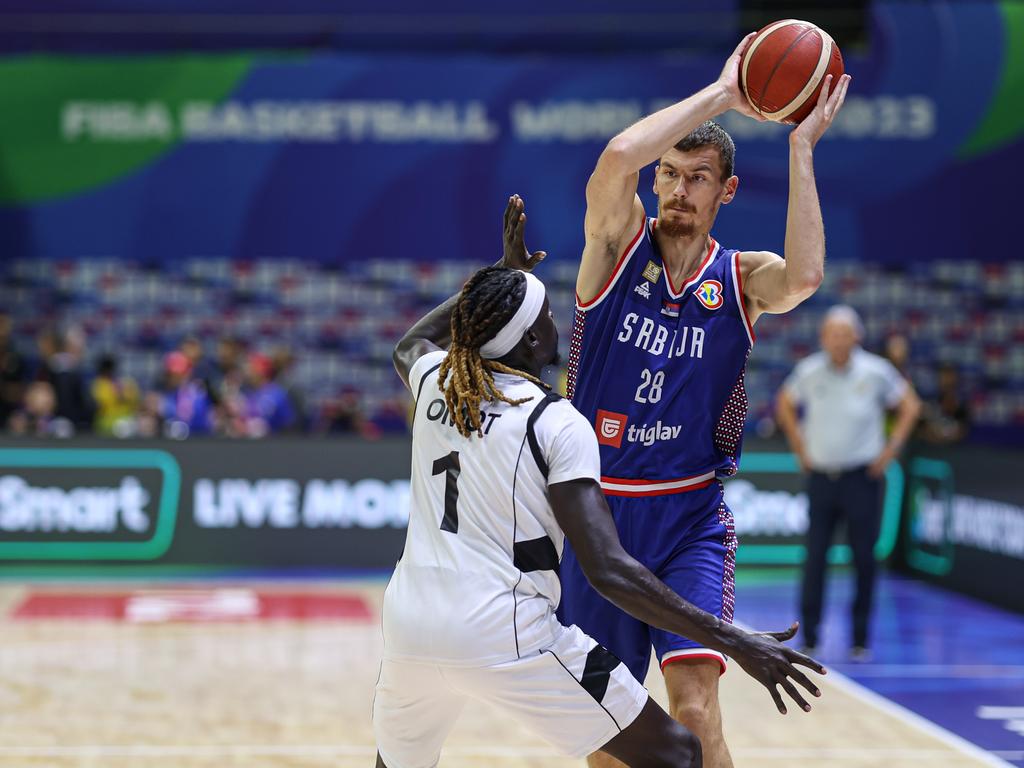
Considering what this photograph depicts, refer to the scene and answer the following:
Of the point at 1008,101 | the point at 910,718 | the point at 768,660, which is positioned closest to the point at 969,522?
the point at 910,718

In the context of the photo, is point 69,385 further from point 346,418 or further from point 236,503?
point 346,418

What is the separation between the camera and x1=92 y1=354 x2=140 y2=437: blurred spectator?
48.8 feet

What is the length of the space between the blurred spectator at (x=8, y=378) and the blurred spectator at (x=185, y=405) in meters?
1.54

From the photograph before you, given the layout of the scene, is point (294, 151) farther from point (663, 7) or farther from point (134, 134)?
point (663, 7)

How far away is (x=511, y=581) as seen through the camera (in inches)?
152

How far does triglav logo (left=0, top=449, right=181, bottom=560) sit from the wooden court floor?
2.64 metres

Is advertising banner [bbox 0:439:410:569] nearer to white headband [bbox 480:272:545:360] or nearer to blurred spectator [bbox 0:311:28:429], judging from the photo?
blurred spectator [bbox 0:311:28:429]

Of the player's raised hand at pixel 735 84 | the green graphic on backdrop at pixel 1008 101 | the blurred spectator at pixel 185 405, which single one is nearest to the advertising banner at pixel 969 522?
the green graphic on backdrop at pixel 1008 101

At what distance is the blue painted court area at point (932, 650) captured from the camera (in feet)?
26.2

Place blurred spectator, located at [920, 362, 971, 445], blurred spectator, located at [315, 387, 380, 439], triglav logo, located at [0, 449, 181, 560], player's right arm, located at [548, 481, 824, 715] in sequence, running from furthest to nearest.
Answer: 1. blurred spectator, located at [920, 362, 971, 445]
2. blurred spectator, located at [315, 387, 380, 439]
3. triglav logo, located at [0, 449, 181, 560]
4. player's right arm, located at [548, 481, 824, 715]

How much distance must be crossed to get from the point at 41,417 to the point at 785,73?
409 inches

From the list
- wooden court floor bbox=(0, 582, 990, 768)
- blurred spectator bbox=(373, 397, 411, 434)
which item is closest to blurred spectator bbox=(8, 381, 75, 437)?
wooden court floor bbox=(0, 582, 990, 768)

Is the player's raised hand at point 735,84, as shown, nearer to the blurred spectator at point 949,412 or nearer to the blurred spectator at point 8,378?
the blurred spectator at point 949,412

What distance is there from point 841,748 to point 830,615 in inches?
179
